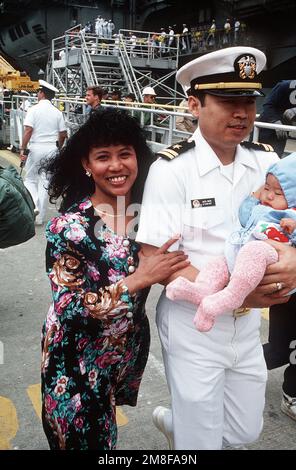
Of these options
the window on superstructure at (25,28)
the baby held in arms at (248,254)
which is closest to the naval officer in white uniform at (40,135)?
the baby held in arms at (248,254)

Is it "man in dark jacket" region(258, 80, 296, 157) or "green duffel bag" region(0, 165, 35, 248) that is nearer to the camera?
"green duffel bag" region(0, 165, 35, 248)

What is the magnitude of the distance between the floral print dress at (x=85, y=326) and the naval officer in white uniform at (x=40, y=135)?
512cm

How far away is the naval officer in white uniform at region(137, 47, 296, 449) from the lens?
178 centimetres

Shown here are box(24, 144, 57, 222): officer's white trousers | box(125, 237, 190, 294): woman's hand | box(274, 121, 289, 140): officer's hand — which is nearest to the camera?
box(125, 237, 190, 294): woman's hand

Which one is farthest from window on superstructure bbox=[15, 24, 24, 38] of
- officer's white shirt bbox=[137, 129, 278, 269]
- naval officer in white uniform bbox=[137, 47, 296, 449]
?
officer's white shirt bbox=[137, 129, 278, 269]

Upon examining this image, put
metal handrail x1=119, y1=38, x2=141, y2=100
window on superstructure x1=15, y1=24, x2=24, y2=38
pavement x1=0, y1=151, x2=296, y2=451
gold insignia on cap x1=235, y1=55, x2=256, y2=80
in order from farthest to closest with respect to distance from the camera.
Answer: window on superstructure x1=15, y1=24, x2=24, y2=38
metal handrail x1=119, y1=38, x2=141, y2=100
pavement x1=0, y1=151, x2=296, y2=451
gold insignia on cap x1=235, y1=55, x2=256, y2=80

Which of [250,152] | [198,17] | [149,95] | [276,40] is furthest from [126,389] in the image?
[198,17]

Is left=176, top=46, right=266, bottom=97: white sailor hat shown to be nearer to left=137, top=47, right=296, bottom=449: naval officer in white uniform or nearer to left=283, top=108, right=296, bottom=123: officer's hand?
left=137, top=47, right=296, bottom=449: naval officer in white uniform

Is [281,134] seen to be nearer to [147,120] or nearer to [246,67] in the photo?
[246,67]

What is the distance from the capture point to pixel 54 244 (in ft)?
5.92

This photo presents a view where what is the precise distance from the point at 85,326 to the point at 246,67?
119 cm

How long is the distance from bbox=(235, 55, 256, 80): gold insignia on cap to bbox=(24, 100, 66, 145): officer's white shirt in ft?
18.1

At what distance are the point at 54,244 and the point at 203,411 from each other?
0.86 m

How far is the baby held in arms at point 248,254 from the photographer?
1595 mm
